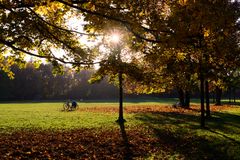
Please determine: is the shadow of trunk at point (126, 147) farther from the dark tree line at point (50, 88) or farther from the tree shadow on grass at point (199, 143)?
the dark tree line at point (50, 88)

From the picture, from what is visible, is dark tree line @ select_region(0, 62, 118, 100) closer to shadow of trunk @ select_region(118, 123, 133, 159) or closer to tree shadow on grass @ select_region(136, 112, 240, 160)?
tree shadow on grass @ select_region(136, 112, 240, 160)

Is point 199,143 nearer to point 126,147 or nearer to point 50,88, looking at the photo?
point 126,147

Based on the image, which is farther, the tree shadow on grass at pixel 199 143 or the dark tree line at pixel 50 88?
the dark tree line at pixel 50 88

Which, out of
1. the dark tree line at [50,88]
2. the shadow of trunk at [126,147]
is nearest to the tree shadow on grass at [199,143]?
the shadow of trunk at [126,147]

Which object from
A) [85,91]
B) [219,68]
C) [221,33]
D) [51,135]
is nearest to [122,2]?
[221,33]

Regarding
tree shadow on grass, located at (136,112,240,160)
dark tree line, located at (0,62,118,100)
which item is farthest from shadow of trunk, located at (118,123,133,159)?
dark tree line, located at (0,62,118,100)

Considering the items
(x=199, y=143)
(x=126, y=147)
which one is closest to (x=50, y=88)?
(x=199, y=143)

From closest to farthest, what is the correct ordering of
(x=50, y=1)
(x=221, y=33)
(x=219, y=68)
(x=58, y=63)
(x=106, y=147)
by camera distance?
(x=50, y=1)
(x=221, y=33)
(x=58, y=63)
(x=106, y=147)
(x=219, y=68)

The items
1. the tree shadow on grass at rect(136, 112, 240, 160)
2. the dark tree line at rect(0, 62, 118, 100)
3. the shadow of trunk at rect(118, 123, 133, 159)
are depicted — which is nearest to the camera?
the shadow of trunk at rect(118, 123, 133, 159)

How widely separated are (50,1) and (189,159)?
762 centimetres

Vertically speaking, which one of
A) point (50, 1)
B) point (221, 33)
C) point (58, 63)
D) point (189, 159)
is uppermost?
point (50, 1)

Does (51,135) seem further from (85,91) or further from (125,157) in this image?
(85,91)

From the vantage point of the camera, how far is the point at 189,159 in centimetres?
1274

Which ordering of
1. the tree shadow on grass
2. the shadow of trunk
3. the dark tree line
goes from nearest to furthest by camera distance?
the shadow of trunk
the tree shadow on grass
the dark tree line
